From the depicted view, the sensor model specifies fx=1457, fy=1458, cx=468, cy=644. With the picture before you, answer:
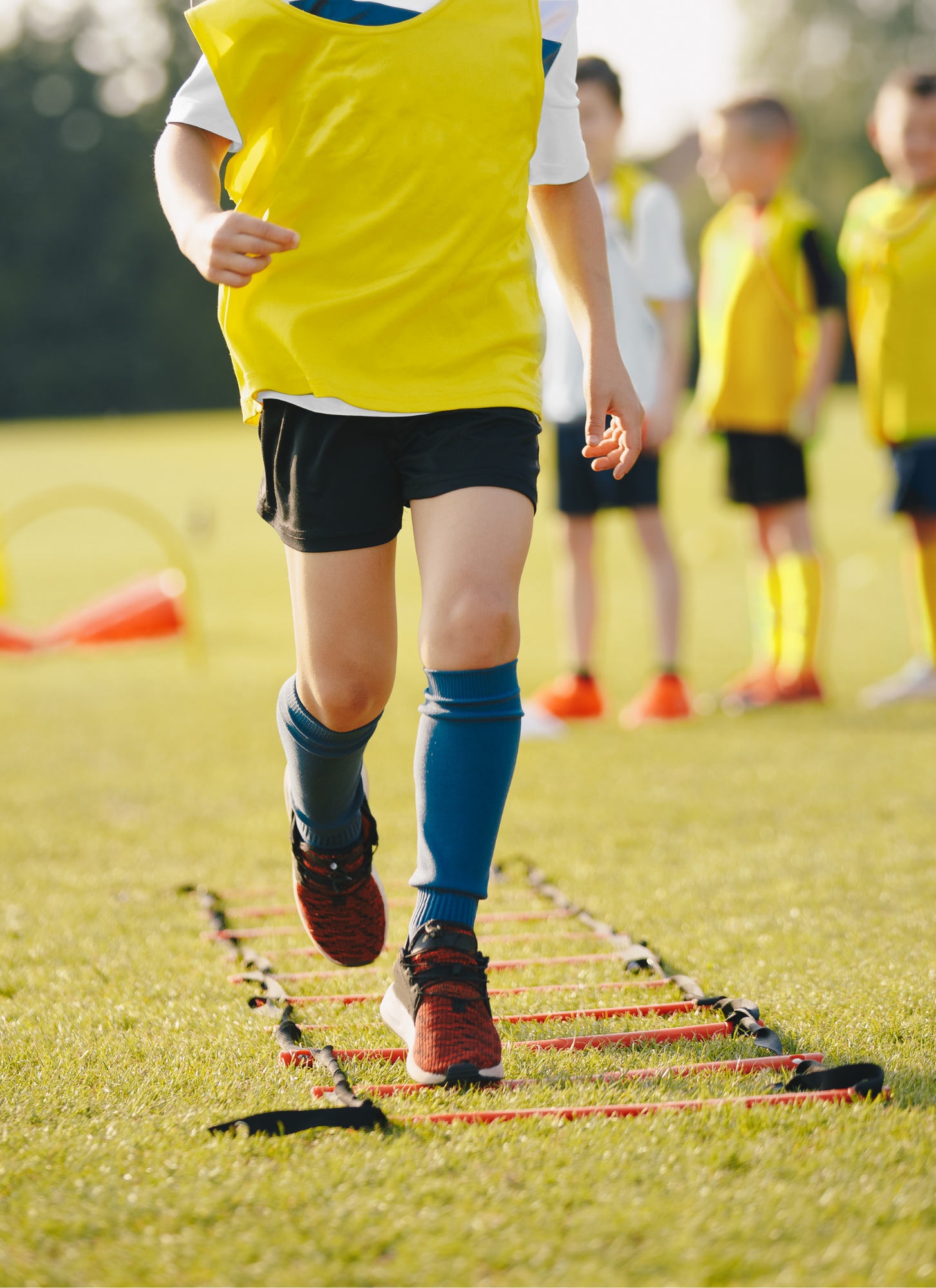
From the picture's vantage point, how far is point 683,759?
184 inches

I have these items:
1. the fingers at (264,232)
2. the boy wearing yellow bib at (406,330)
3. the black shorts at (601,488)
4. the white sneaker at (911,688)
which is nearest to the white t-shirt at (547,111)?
the boy wearing yellow bib at (406,330)

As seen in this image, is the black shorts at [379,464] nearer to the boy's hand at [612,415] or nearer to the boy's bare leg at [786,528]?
the boy's hand at [612,415]

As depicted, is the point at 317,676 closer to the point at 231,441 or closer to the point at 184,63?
the point at 231,441

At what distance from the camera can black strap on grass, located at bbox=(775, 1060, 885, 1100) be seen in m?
1.85

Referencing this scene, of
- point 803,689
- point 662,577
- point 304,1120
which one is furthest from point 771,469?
point 304,1120

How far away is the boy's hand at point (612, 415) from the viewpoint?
2.36 m

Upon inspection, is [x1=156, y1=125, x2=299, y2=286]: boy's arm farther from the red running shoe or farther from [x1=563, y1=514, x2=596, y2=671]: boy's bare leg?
[x1=563, y1=514, x2=596, y2=671]: boy's bare leg

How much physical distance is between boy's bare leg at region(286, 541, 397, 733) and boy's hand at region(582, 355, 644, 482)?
0.38 m

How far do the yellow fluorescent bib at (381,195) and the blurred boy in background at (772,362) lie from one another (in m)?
3.69

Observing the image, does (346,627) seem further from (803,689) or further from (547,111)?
(803,689)

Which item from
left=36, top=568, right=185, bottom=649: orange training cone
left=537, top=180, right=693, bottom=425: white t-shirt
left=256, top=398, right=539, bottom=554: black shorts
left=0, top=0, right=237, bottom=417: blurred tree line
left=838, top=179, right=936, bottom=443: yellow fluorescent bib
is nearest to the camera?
left=256, top=398, right=539, bottom=554: black shorts

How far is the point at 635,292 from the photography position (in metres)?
5.43

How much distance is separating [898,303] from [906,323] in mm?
87

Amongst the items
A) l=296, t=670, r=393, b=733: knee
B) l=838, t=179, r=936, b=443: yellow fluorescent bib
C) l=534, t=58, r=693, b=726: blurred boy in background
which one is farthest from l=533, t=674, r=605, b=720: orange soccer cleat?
l=296, t=670, r=393, b=733: knee
